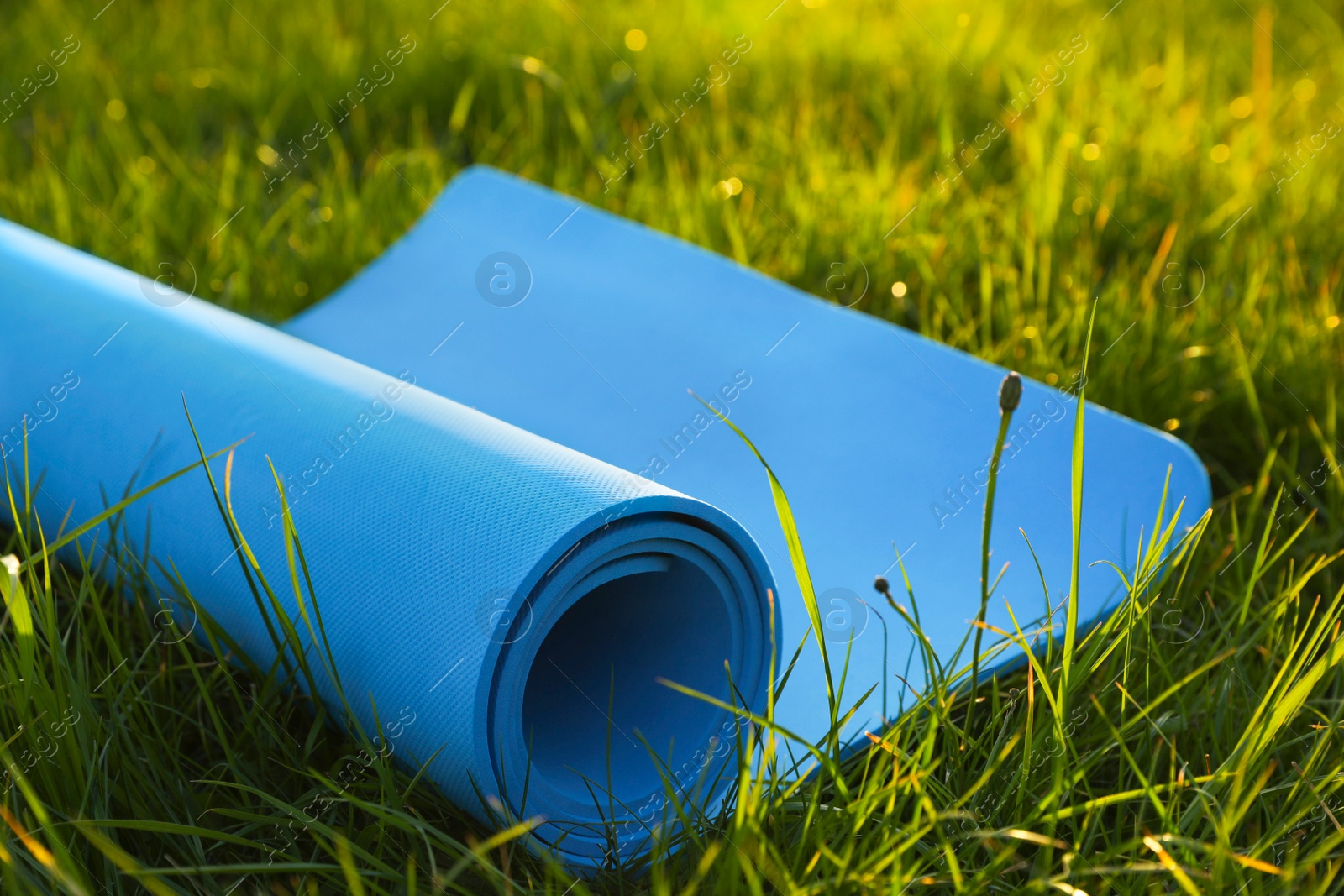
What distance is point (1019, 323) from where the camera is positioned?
2.64 meters

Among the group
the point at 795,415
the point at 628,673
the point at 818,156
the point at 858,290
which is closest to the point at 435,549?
the point at 628,673

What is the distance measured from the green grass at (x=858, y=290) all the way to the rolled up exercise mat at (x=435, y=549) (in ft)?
0.29

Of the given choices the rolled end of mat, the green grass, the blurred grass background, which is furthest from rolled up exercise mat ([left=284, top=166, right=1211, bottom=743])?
the blurred grass background

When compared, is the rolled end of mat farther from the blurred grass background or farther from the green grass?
the blurred grass background

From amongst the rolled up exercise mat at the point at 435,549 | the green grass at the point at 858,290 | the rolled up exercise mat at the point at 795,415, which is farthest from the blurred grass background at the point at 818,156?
the rolled up exercise mat at the point at 435,549

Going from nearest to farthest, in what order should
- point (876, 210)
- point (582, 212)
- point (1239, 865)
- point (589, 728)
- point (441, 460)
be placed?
point (1239, 865) < point (441, 460) < point (589, 728) < point (582, 212) < point (876, 210)

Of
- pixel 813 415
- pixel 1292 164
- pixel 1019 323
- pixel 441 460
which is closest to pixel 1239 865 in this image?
pixel 441 460

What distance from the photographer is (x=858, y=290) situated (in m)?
3.04

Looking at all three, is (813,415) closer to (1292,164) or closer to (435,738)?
(435,738)

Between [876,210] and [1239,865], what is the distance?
7.29 feet

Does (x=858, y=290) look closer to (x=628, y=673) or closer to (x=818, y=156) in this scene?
(x=818, y=156)

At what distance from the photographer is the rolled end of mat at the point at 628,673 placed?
4.10 ft

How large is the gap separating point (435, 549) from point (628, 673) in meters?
0.38

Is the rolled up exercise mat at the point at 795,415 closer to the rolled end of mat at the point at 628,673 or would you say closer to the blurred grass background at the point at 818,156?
the rolled end of mat at the point at 628,673
